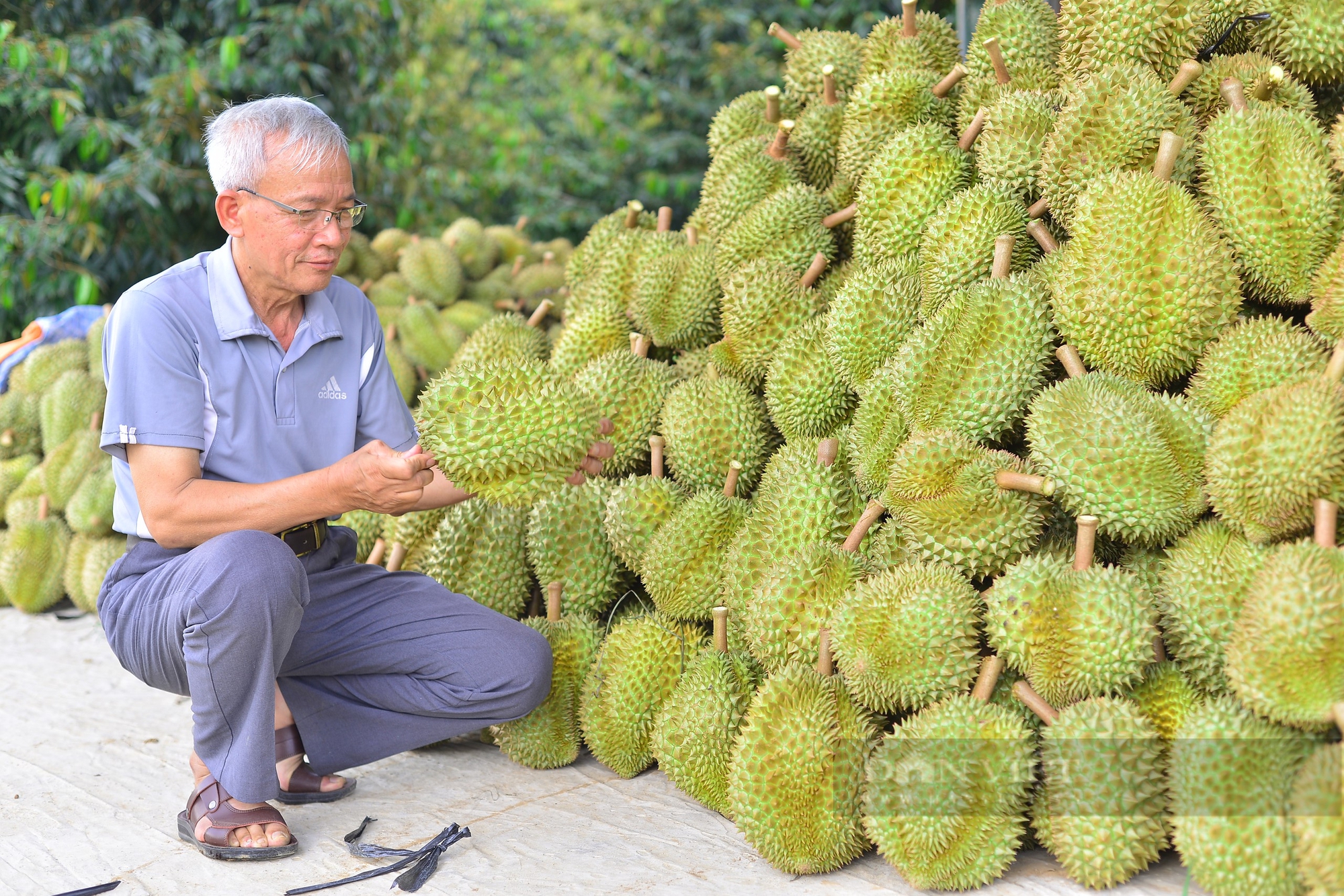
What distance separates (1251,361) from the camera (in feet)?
6.88

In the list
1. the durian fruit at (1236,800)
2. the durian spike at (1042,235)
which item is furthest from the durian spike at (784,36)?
the durian fruit at (1236,800)

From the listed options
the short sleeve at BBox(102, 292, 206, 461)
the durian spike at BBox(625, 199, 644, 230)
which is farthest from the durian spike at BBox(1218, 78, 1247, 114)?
the short sleeve at BBox(102, 292, 206, 461)

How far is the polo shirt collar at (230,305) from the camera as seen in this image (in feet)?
8.33

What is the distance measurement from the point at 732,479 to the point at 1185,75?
1.36 m

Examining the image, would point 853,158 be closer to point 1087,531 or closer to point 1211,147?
point 1211,147

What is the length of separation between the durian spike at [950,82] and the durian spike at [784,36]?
496mm

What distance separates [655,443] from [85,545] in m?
2.66

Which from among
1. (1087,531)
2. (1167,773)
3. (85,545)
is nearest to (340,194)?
(1087,531)

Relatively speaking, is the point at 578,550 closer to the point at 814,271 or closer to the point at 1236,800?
the point at 814,271

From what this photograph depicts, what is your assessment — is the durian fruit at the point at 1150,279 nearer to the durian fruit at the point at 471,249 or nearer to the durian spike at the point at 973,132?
the durian spike at the point at 973,132

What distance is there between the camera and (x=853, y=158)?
10.0 ft

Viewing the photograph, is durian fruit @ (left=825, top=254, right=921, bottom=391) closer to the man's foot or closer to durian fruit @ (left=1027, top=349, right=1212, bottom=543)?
durian fruit @ (left=1027, top=349, right=1212, bottom=543)

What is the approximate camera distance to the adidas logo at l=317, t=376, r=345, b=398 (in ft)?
8.85

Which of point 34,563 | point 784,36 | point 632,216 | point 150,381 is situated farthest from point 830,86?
point 34,563
